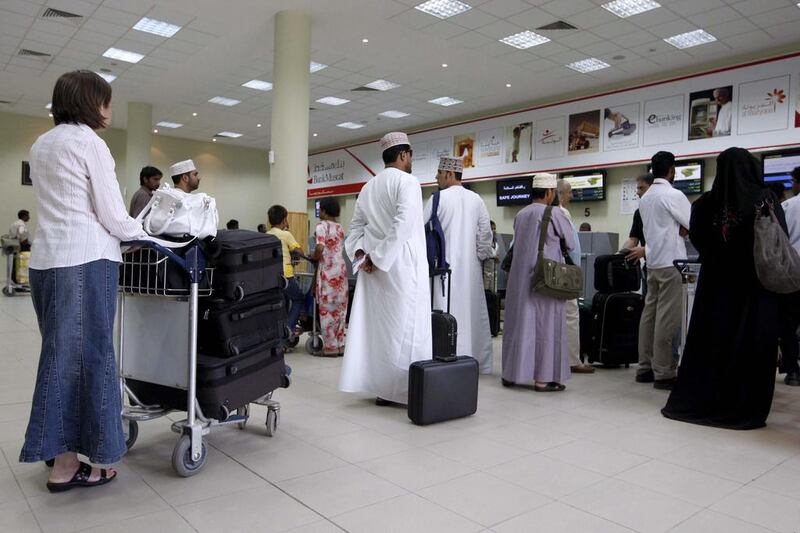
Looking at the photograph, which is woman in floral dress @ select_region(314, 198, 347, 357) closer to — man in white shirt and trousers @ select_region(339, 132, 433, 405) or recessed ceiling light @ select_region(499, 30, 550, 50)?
man in white shirt and trousers @ select_region(339, 132, 433, 405)

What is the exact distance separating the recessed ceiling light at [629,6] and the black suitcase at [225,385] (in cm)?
731

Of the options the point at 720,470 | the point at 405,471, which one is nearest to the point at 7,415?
the point at 405,471

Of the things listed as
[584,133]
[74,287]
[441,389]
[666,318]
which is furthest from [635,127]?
[74,287]

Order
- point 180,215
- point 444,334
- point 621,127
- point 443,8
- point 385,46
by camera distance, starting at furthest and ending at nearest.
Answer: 1. point 621,127
2. point 385,46
3. point 443,8
4. point 444,334
5. point 180,215

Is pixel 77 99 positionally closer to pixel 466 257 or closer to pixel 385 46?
pixel 466 257

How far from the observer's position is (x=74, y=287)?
84.1 inches

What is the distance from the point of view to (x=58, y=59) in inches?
445

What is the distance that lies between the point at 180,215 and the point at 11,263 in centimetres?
1159

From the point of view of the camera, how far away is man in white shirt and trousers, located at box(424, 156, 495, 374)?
15.7ft

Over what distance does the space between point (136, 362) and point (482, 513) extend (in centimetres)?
159

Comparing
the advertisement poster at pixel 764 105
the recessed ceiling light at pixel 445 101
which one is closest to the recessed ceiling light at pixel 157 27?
the recessed ceiling light at pixel 445 101

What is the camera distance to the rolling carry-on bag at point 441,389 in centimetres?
325

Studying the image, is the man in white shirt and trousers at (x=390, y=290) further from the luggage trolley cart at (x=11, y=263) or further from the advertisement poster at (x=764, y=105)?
the luggage trolley cart at (x=11, y=263)

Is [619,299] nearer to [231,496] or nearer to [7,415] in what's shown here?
[231,496]
